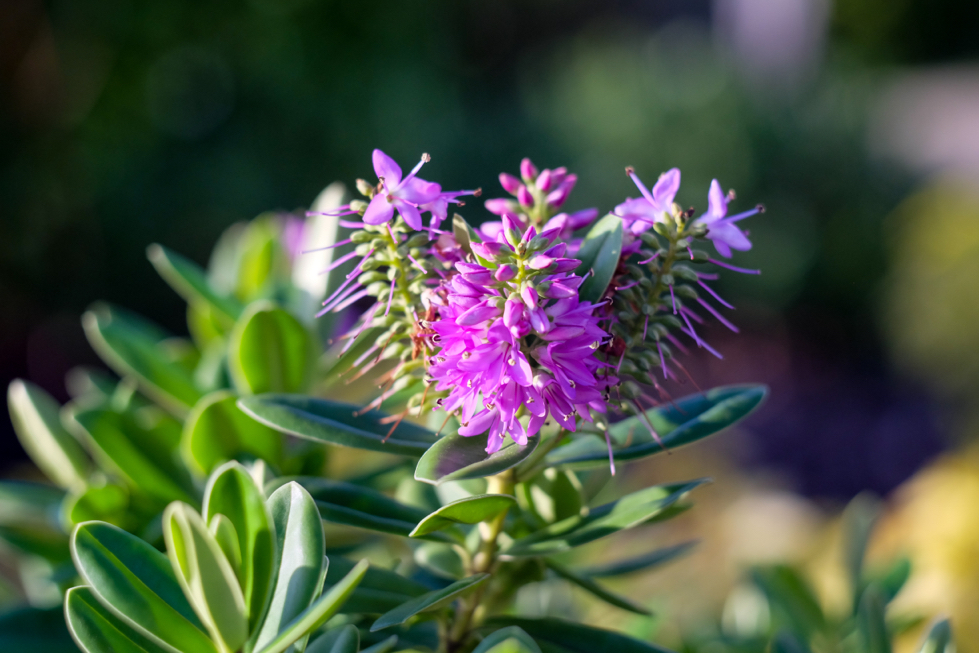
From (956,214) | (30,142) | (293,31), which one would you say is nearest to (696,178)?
(956,214)

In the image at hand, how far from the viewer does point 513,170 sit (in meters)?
5.61

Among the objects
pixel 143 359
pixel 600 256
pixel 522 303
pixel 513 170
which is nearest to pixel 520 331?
pixel 522 303

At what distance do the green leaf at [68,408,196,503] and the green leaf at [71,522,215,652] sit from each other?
0.34 metres

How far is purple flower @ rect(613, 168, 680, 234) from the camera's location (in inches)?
28.3

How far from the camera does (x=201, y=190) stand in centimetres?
557

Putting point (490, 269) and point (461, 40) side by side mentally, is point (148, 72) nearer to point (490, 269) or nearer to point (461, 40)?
point (461, 40)

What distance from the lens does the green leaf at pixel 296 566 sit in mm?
656

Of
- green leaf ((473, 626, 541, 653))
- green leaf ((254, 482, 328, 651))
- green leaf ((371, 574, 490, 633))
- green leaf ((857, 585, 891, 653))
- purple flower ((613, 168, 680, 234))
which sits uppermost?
purple flower ((613, 168, 680, 234))

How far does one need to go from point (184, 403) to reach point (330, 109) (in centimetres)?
506

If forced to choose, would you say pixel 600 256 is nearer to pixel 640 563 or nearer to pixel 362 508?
pixel 362 508

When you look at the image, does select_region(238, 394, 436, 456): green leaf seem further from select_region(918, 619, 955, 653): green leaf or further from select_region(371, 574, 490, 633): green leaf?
select_region(918, 619, 955, 653): green leaf

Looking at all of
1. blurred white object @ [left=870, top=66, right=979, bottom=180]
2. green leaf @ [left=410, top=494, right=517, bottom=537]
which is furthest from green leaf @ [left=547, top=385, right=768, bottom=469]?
blurred white object @ [left=870, top=66, right=979, bottom=180]

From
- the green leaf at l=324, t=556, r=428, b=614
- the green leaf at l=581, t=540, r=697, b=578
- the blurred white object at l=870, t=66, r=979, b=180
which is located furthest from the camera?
the blurred white object at l=870, t=66, r=979, b=180

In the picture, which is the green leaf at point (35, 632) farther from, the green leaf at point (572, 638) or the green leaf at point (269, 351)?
the green leaf at point (572, 638)
